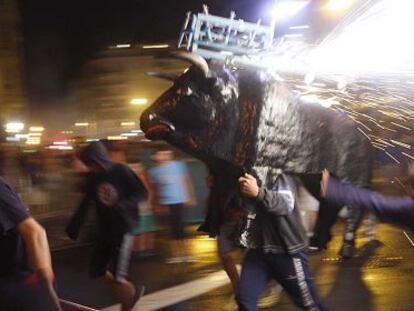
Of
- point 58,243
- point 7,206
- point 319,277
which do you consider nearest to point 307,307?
point 7,206

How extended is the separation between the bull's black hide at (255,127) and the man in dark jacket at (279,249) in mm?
205

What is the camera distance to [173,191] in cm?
880

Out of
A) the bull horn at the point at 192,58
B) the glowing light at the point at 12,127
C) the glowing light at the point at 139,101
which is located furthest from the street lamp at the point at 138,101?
the bull horn at the point at 192,58

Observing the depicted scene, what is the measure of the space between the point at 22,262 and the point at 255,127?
5.21ft

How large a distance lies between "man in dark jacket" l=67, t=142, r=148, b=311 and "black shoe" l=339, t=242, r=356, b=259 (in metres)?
3.28

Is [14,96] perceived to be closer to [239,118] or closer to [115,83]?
[115,83]

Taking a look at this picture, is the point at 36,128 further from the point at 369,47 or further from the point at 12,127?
the point at 369,47

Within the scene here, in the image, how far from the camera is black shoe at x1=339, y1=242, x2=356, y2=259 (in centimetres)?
812

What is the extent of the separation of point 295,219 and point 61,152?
13259 millimetres

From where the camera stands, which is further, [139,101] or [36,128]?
[36,128]

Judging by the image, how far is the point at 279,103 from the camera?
3.83 m

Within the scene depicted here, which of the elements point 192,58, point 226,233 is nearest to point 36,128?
point 226,233

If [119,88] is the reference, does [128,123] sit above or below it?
below

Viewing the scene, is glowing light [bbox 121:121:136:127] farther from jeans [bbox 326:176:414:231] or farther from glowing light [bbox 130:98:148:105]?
jeans [bbox 326:176:414:231]
